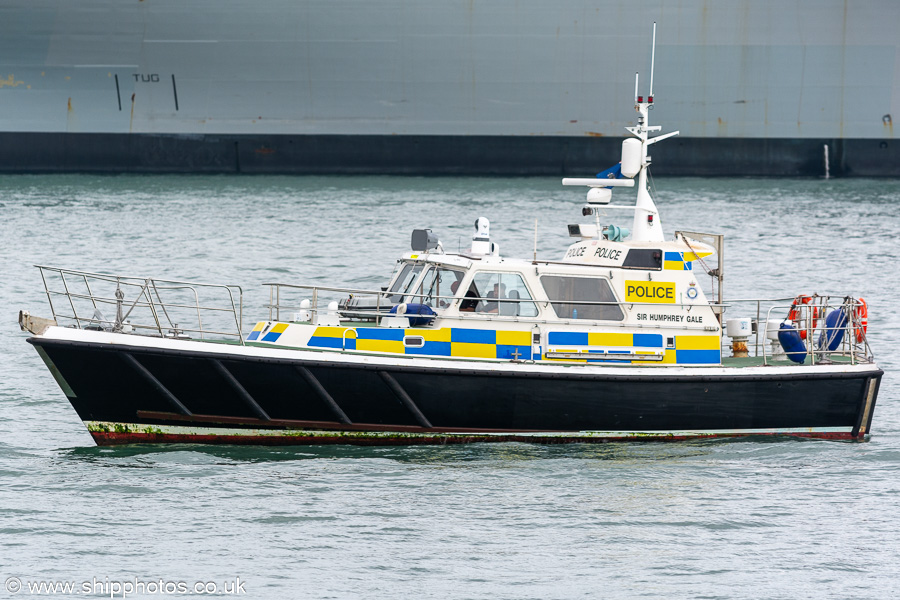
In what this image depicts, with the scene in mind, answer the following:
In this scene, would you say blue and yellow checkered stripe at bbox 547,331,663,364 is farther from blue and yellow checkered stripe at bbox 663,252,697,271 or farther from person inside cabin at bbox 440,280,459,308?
person inside cabin at bbox 440,280,459,308

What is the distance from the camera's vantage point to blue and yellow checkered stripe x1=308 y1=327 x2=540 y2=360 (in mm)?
11875

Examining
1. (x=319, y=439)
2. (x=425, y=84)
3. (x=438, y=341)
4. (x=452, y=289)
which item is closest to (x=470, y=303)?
(x=452, y=289)

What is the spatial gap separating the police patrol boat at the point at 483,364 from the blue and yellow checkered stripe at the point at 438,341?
16 millimetres

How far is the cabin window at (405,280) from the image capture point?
12.7 meters

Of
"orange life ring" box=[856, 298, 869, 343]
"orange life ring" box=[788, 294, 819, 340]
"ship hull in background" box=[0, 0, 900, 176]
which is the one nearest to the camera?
"orange life ring" box=[856, 298, 869, 343]

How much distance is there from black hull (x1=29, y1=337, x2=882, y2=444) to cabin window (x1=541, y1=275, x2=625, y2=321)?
85cm

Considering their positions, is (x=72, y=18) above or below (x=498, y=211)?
above

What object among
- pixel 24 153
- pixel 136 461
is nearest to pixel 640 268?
pixel 136 461

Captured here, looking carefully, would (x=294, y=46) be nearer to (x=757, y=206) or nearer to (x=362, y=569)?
(x=757, y=206)

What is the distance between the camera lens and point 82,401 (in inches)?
459

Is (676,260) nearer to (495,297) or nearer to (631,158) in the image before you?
(631,158)

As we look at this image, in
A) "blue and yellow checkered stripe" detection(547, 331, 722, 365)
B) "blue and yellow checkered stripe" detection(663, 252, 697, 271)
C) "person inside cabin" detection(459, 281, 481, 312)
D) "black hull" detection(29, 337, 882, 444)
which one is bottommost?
"black hull" detection(29, 337, 882, 444)

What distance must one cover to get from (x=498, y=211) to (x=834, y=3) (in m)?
18.0

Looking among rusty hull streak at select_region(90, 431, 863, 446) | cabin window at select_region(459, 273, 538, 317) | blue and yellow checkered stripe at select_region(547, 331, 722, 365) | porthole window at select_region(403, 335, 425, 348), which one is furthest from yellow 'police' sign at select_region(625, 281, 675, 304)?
porthole window at select_region(403, 335, 425, 348)
